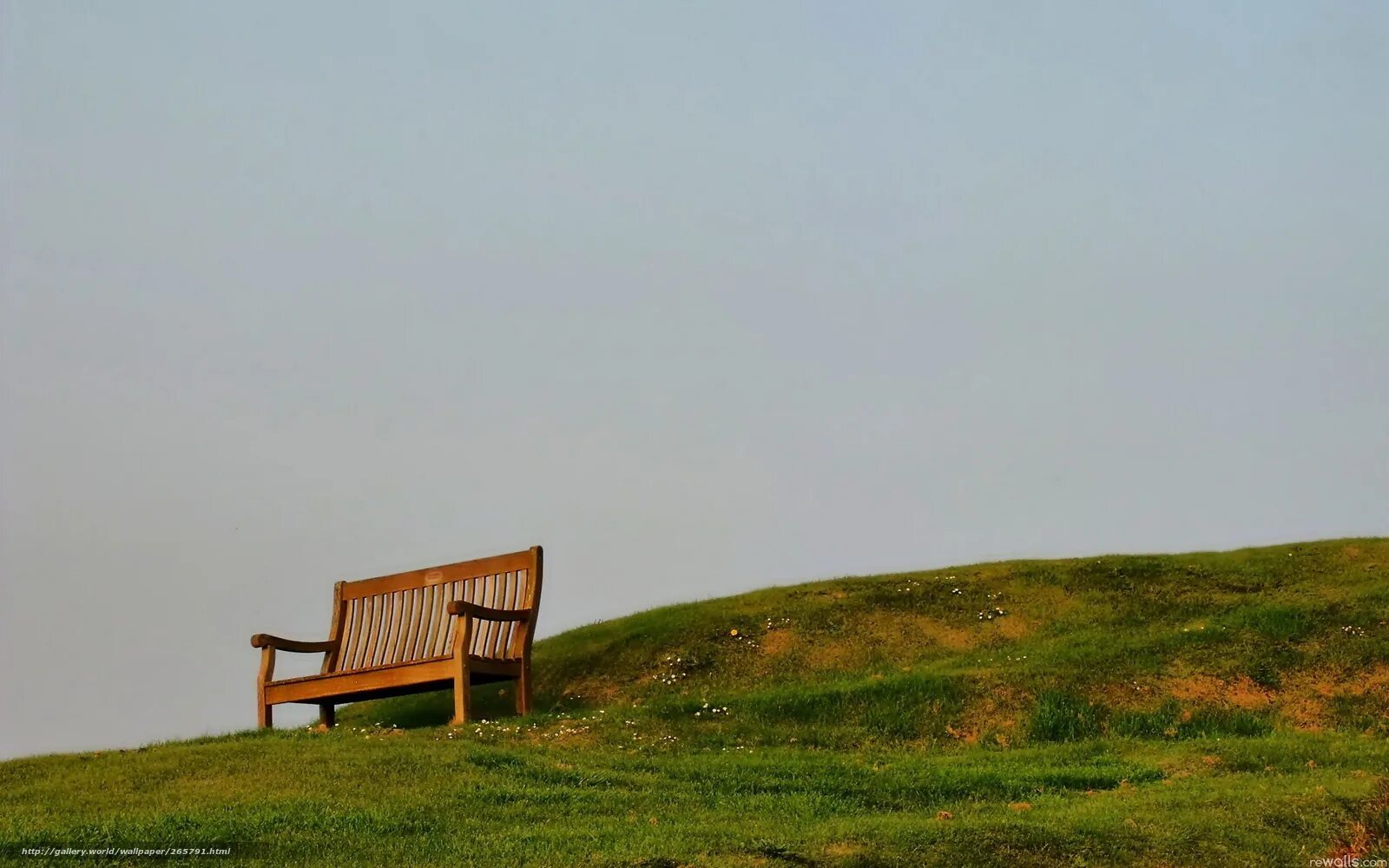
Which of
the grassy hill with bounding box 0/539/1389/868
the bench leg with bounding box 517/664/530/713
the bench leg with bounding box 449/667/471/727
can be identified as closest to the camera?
the grassy hill with bounding box 0/539/1389/868

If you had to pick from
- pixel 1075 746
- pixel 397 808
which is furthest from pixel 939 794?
pixel 397 808

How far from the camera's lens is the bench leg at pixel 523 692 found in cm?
1459

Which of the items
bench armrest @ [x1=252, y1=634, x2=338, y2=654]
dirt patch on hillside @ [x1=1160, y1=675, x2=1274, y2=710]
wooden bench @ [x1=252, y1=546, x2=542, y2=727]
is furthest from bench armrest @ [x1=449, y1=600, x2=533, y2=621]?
dirt patch on hillside @ [x1=1160, y1=675, x2=1274, y2=710]

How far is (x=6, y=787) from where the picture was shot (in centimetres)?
1062

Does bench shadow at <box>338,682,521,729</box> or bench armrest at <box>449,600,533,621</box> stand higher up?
bench armrest at <box>449,600,533,621</box>

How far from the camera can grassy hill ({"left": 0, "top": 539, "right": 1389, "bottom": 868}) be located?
28.0 ft

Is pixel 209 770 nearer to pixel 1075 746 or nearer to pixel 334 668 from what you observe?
pixel 334 668

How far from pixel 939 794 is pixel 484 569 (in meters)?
6.38

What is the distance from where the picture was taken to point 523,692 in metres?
14.6

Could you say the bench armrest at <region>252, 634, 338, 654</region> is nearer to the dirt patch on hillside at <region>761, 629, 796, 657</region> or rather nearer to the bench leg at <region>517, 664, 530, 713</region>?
the bench leg at <region>517, 664, 530, 713</region>

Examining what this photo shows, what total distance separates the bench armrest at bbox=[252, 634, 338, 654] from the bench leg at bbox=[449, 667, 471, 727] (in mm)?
2954

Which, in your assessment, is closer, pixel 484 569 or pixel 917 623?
pixel 484 569

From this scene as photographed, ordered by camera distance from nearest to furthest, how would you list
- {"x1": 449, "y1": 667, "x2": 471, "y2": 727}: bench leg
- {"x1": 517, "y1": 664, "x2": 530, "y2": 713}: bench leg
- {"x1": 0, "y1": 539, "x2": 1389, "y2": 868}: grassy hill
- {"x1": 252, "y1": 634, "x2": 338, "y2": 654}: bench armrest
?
1. {"x1": 0, "y1": 539, "x2": 1389, "y2": 868}: grassy hill
2. {"x1": 449, "y1": 667, "x2": 471, "y2": 727}: bench leg
3. {"x1": 517, "y1": 664, "x2": 530, "y2": 713}: bench leg
4. {"x1": 252, "y1": 634, "x2": 338, "y2": 654}: bench armrest

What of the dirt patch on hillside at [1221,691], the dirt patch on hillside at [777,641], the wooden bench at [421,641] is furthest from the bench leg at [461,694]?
the dirt patch on hillside at [1221,691]
